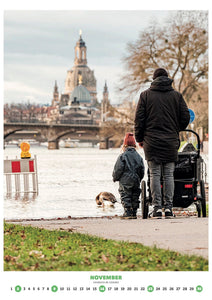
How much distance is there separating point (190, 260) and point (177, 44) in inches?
1211

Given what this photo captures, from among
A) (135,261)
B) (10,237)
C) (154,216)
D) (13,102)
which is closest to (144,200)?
(154,216)

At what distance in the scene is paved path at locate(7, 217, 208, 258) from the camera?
5805 millimetres

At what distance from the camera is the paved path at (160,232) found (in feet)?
19.0

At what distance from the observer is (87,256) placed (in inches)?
212

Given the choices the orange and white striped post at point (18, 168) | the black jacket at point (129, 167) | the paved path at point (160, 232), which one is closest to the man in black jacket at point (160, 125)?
the paved path at point (160, 232)

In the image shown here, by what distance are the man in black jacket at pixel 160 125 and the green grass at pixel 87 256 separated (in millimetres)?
1542

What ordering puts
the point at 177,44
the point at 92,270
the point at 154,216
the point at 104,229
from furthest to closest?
the point at 177,44, the point at 154,216, the point at 104,229, the point at 92,270

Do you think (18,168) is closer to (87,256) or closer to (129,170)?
(129,170)

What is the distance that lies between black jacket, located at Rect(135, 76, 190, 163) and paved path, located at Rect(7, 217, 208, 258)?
82 centimetres

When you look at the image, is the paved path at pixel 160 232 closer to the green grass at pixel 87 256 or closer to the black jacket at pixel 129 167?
the green grass at pixel 87 256

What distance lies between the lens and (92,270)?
15.3 ft

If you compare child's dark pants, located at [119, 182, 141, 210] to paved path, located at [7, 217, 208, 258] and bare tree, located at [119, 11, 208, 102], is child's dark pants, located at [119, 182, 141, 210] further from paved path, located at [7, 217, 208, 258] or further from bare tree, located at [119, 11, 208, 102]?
bare tree, located at [119, 11, 208, 102]

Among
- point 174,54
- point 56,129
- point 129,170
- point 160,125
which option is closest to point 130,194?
point 129,170
